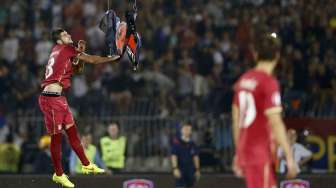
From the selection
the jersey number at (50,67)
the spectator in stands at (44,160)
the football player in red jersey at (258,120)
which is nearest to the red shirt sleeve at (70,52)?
the jersey number at (50,67)

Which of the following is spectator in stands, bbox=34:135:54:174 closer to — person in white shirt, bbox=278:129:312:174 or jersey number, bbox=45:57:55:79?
person in white shirt, bbox=278:129:312:174

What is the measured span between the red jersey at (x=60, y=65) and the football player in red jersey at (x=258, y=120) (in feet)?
14.7

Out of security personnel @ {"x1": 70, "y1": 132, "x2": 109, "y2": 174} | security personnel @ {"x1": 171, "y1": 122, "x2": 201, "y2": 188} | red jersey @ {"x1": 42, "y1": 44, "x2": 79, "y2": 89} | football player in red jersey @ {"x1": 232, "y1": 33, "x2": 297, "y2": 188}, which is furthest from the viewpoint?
security personnel @ {"x1": 70, "y1": 132, "x2": 109, "y2": 174}

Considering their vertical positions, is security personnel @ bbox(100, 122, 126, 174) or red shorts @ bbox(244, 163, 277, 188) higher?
security personnel @ bbox(100, 122, 126, 174)

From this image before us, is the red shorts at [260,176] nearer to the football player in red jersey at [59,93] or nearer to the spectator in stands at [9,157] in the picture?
the football player in red jersey at [59,93]

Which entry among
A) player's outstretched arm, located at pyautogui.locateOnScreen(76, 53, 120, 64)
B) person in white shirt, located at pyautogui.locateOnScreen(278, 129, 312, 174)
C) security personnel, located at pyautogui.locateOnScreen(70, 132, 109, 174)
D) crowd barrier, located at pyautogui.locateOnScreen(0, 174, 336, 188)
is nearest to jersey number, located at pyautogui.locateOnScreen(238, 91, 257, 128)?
player's outstretched arm, located at pyautogui.locateOnScreen(76, 53, 120, 64)

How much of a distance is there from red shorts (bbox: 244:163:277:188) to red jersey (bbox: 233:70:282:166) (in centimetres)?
6

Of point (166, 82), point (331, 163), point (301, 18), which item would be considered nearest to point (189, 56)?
point (166, 82)

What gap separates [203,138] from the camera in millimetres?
20438

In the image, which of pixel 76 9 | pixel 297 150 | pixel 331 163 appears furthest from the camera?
pixel 76 9

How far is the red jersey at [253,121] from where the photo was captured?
1016 cm

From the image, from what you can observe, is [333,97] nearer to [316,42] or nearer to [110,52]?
[316,42]

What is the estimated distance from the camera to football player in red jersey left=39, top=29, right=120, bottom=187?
14273 millimetres

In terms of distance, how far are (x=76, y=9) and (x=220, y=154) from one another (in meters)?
6.58
